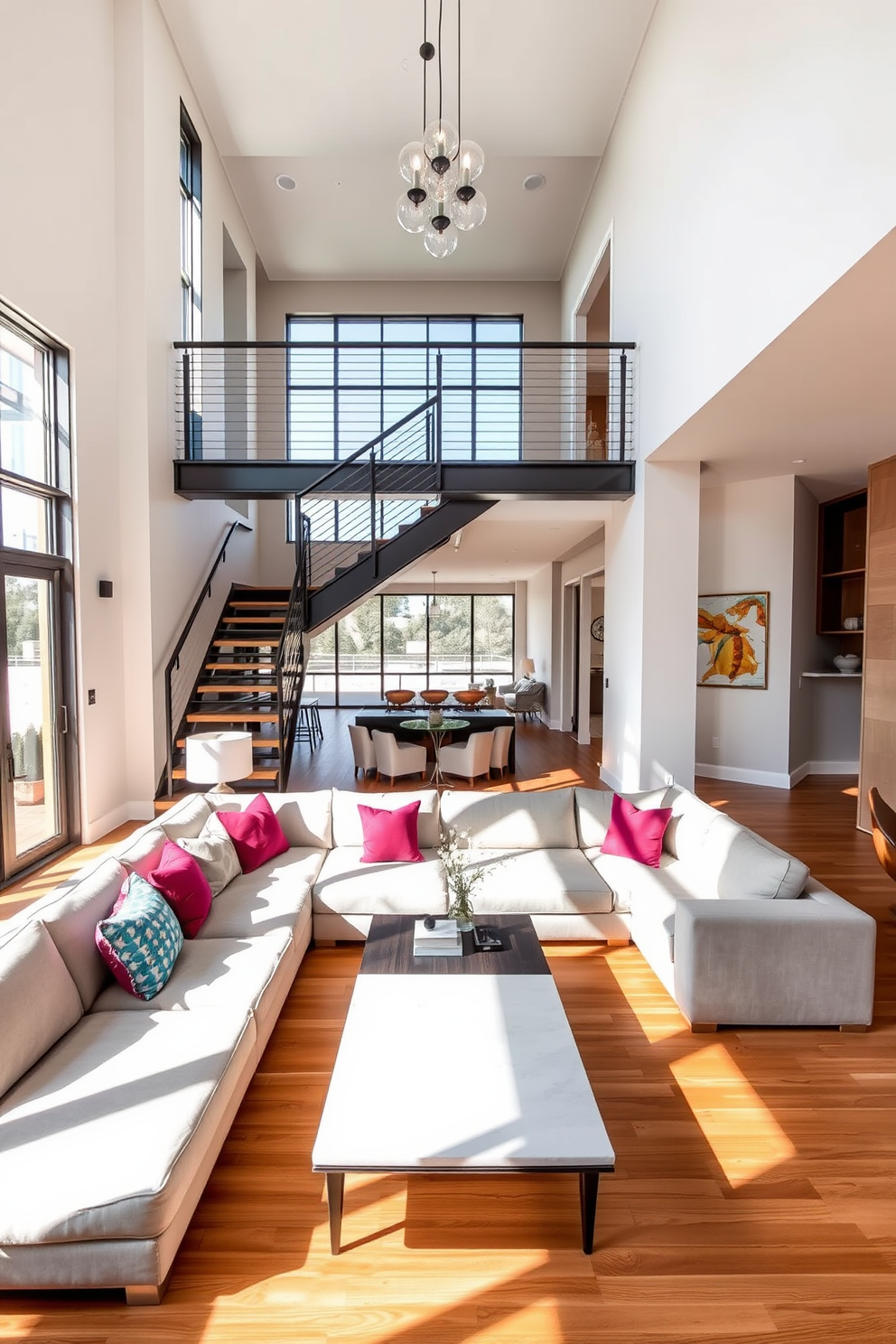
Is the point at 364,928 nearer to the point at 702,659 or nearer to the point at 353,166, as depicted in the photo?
the point at 702,659

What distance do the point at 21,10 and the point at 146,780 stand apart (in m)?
5.55

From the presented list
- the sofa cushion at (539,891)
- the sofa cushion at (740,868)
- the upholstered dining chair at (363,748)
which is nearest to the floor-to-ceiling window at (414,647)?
the upholstered dining chair at (363,748)

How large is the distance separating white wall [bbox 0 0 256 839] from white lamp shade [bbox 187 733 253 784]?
1.67m

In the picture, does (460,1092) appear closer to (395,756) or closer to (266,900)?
(266,900)

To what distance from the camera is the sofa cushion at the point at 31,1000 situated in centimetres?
225

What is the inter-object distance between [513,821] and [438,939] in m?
1.45

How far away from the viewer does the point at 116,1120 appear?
2080 mm

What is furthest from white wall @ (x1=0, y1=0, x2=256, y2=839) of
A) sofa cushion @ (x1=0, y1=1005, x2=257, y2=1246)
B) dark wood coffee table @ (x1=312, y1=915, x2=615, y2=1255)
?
dark wood coffee table @ (x1=312, y1=915, x2=615, y2=1255)

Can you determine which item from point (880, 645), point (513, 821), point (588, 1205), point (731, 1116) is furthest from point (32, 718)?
point (880, 645)

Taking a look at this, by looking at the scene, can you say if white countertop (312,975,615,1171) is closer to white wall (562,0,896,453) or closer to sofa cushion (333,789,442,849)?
sofa cushion (333,789,442,849)

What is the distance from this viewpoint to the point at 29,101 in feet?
15.6

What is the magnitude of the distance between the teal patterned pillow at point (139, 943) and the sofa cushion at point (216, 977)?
0.18 feet

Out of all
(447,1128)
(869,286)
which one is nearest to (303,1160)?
(447,1128)

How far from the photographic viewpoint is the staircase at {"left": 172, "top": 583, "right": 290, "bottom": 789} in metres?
6.77
